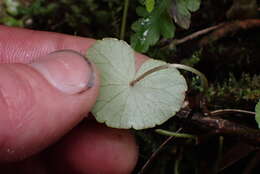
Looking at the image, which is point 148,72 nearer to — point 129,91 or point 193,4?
point 129,91

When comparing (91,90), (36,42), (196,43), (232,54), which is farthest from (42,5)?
(91,90)

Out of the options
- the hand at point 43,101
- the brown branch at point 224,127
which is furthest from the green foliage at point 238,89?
the hand at point 43,101

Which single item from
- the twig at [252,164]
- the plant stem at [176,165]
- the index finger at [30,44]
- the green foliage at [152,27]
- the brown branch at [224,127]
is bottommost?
the plant stem at [176,165]

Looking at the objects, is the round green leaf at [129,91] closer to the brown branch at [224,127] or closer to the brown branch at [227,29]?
the brown branch at [224,127]

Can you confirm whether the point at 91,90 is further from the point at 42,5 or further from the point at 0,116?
the point at 42,5

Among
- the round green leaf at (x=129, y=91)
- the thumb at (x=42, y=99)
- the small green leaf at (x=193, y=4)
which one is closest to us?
the thumb at (x=42, y=99)
